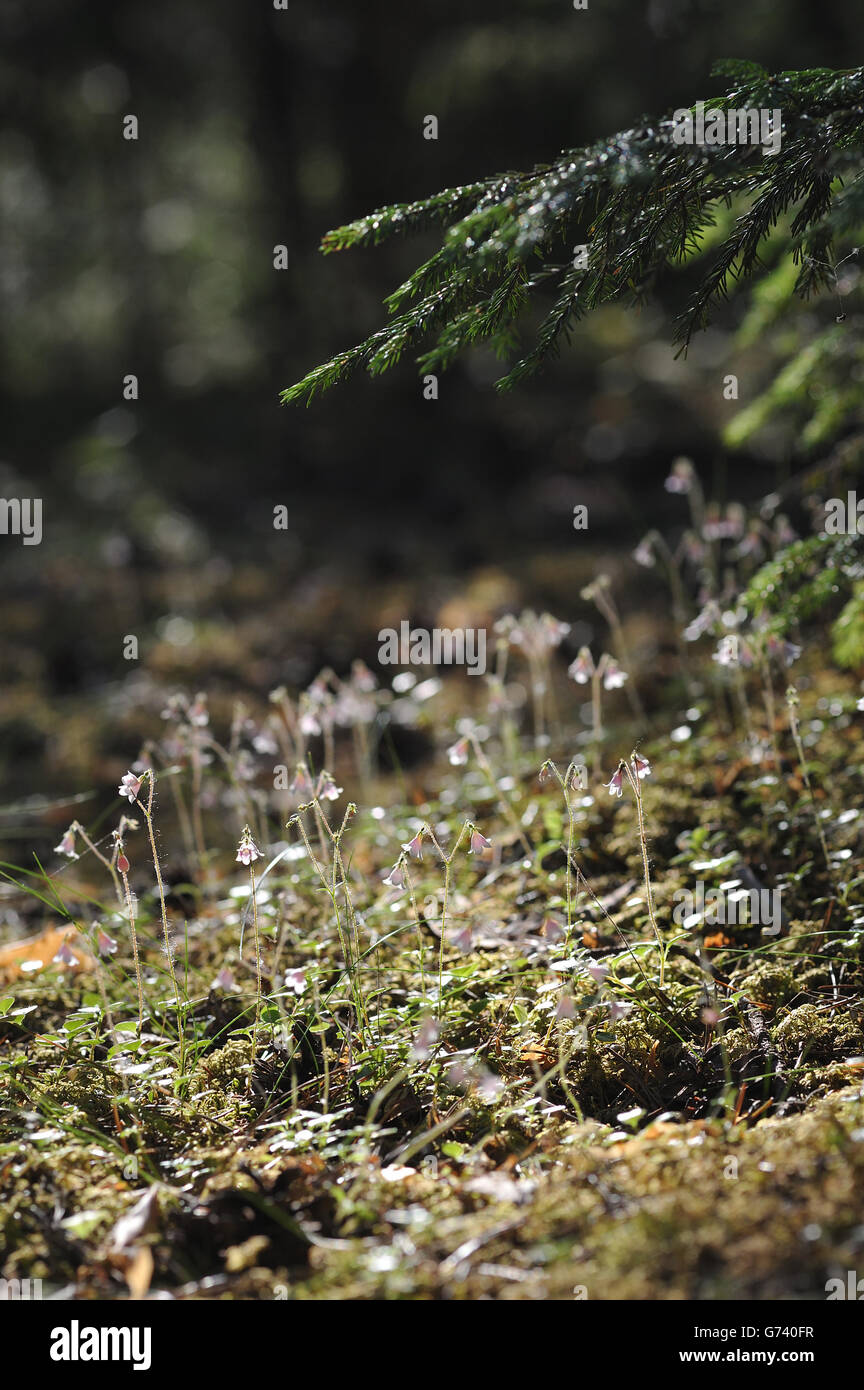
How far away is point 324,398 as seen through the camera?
382 inches

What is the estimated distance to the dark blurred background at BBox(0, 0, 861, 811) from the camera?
7559mm

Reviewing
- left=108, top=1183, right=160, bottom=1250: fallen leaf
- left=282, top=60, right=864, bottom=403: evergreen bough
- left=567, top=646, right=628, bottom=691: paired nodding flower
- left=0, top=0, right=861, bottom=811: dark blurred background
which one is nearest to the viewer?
left=108, top=1183, right=160, bottom=1250: fallen leaf

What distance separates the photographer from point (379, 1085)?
2.66 meters

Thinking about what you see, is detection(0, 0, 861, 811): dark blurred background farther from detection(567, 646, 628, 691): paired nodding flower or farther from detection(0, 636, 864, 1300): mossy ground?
detection(567, 646, 628, 691): paired nodding flower

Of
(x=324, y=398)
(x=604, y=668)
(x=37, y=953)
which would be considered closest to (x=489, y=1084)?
(x=604, y=668)

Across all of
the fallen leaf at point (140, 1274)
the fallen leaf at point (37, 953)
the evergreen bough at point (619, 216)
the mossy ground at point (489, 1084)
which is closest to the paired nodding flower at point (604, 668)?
the mossy ground at point (489, 1084)

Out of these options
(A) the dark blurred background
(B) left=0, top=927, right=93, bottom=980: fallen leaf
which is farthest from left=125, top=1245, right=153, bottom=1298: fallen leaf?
(A) the dark blurred background

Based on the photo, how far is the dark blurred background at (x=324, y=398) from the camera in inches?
298

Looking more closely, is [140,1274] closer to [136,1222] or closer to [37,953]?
[136,1222]

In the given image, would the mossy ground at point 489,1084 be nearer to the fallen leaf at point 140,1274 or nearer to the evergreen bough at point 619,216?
the fallen leaf at point 140,1274

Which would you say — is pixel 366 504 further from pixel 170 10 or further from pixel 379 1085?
pixel 379 1085

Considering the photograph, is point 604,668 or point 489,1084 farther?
point 604,668

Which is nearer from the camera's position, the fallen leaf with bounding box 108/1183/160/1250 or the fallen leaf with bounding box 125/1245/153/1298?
the fallen leaf with bounding box 125/1245/153/1298

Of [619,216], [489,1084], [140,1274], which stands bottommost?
[140,1274]
